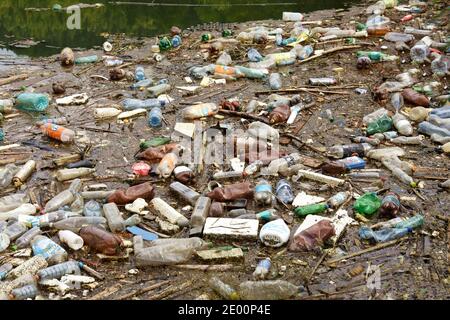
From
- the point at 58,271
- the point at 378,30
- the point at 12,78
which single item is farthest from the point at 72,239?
the point at 378,30

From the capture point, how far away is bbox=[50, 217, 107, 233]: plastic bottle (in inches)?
183

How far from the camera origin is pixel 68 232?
177 inches

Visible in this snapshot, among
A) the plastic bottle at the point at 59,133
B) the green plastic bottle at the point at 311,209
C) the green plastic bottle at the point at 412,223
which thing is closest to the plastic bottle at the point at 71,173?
the plastic bottle at the point at 59,133

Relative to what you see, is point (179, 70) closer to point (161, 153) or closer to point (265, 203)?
point (161, 153)

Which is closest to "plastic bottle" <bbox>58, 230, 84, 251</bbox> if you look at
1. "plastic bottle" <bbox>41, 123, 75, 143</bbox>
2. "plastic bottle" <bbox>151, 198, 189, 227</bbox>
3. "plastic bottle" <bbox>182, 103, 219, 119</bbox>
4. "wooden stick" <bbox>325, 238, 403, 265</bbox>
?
"plastic bottle" <bbox>151, 198, 189, 227</bbox>

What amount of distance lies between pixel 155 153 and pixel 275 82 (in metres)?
2.77

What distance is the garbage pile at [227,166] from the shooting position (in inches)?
165

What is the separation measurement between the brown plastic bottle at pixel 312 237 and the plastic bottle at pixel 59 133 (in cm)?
339

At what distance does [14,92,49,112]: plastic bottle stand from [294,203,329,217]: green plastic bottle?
14.4 ft

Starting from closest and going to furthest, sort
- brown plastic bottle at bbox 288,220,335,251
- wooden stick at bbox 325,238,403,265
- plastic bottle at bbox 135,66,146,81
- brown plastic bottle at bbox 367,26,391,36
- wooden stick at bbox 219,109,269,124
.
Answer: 1. wooden stick at bbox 325,238,403,265
2. brown plastic bottle at bbox 288,220,335,251
3. wooden stick at bbox 219,109,269,124
4. plastic bottle at bbox 135,66,146,81
5. brown plastic bottle at bbox 367,26,391,36

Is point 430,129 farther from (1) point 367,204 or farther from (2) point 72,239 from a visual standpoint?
(2) point 72,239

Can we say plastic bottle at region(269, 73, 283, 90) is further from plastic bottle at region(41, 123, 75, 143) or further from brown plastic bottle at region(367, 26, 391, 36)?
plastic bottle at region(41, 123, 75, 143)

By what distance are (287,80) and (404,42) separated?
8.26ft
